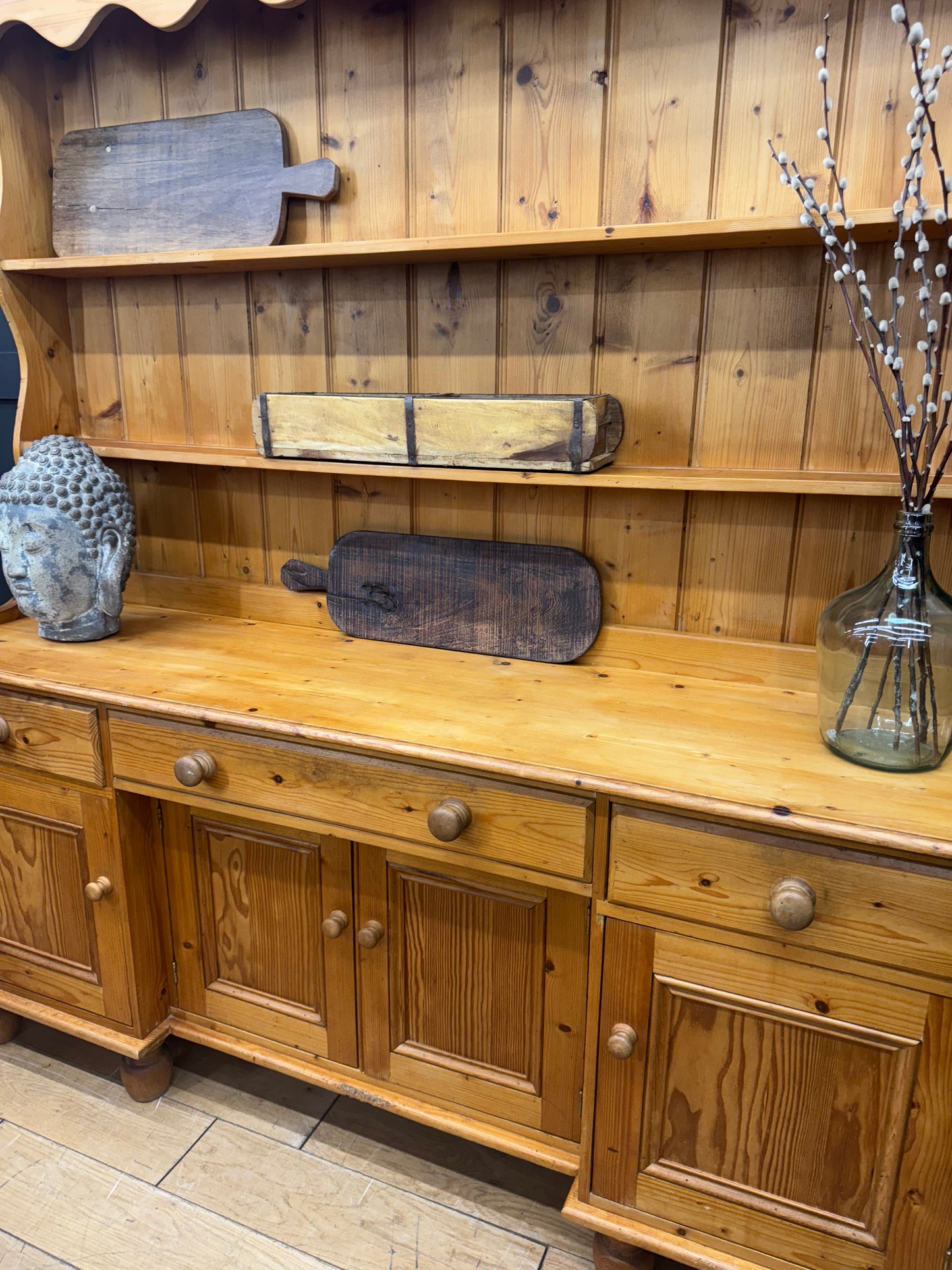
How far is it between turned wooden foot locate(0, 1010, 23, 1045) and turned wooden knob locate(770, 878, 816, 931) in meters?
1.59

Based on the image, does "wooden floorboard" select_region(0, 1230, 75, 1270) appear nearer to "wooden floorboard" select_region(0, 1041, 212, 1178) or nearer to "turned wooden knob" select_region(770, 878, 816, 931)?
"wooden floorboard" select_region(0, 1041, 212, 1178)

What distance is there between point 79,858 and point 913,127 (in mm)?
1676

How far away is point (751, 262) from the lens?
1.40 m

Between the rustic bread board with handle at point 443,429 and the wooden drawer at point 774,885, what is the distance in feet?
1.91

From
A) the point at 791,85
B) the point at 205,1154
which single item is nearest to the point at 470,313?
the point at 791,85

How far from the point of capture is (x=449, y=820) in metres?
1.24

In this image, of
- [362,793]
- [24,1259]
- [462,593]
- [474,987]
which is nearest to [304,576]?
[462,593]

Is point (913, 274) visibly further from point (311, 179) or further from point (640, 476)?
point (311, 179)

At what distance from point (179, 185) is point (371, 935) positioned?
140cm

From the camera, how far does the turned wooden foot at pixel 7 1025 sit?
1.85m

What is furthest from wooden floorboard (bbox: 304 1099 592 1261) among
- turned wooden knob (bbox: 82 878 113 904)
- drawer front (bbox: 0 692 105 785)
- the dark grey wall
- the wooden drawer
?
the dark grey wall

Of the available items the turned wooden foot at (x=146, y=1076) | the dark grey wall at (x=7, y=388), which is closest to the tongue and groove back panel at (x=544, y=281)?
the dark grey wall at (x=7, y=388)

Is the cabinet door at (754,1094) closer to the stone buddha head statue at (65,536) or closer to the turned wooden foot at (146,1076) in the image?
the turned wooden foot at (146,1076)

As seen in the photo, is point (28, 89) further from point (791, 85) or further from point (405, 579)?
point (791, 85)
